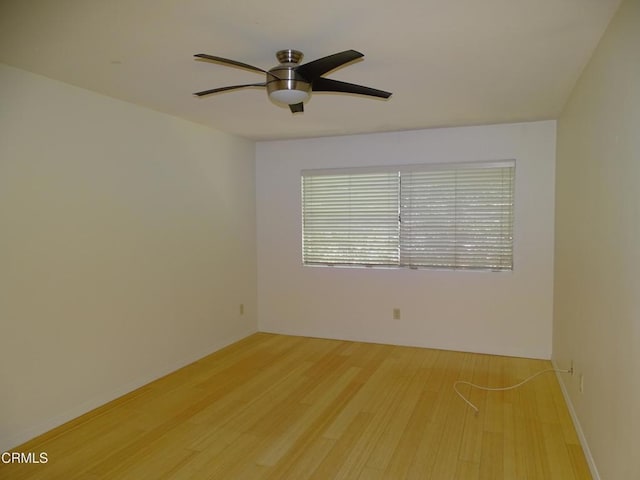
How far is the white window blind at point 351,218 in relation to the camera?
189 inches

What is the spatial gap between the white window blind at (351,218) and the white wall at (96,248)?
3.38 feet

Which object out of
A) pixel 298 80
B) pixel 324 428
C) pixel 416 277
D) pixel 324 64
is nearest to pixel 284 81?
pixel 298 80

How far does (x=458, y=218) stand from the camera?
14.8ft

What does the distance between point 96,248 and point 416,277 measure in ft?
10.1

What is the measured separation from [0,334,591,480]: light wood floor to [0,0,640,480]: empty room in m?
0.02

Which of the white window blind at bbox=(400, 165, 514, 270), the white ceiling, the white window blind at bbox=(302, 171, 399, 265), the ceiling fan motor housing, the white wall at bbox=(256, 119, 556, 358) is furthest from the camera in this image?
the white window blind at bbox=(302, 171, 399, 265)

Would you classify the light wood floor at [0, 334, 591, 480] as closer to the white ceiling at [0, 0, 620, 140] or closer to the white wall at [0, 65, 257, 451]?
the white wall at [0, 65, 257, 451]

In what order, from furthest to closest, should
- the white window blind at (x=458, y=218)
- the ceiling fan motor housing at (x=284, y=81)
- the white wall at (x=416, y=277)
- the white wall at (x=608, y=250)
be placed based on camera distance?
1. the white window blind at (x=458, y=218)
2. the white wall at (x=416, y=277)
3. the ceiling fan motor housing at (x=284, y=81)
4. the white wall at (x=608, y=250)

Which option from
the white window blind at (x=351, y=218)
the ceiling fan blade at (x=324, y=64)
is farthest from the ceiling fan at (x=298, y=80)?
the white window blind at (x=351, y=218)

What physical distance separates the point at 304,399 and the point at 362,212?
225 centimetres

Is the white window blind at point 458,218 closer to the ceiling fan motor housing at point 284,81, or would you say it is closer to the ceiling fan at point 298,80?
the ceiling fan at point 298,80

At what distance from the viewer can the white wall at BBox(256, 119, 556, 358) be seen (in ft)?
13.9

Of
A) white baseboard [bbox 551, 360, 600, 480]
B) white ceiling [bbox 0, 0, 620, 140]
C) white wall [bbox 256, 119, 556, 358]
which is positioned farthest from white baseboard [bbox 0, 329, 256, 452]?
white baseboard [bbox 551, 360, 600, 480]

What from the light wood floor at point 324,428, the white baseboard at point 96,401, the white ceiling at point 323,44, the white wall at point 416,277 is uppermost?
the white ceiling at point 323,44
